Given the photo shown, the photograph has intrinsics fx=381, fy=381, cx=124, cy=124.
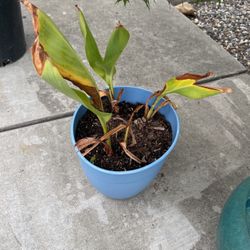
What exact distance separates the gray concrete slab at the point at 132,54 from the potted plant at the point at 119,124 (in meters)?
0.53

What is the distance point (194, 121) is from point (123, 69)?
0.54 metres

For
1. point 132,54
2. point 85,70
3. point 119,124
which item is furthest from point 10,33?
point 85,70

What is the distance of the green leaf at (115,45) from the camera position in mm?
1214

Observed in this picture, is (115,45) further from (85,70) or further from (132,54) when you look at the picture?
(132,54)

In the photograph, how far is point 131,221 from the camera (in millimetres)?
1480

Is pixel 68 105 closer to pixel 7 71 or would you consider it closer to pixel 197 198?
pixel 7 71

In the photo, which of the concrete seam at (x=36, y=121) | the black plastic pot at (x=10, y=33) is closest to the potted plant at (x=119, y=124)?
the concrete seam at (x=36, y=121)

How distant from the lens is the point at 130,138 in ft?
4.57

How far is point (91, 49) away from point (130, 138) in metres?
0.37

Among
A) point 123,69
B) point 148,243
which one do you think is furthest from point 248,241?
point 123,69

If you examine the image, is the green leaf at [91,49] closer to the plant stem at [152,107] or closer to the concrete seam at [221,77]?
the plant stem at [152,107]

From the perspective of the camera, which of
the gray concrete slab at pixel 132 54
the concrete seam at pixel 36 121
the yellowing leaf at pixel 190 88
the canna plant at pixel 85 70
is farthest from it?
the gray concrete slab at pixel 132 54

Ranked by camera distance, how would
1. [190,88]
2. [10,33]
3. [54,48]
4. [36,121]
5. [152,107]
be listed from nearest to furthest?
[54,48]
[190,88]
[152,107]
[36,121]
[10,33]

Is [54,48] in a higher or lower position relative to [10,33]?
higher
